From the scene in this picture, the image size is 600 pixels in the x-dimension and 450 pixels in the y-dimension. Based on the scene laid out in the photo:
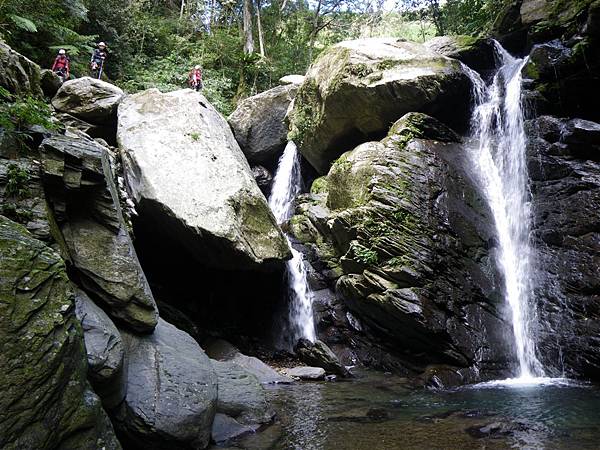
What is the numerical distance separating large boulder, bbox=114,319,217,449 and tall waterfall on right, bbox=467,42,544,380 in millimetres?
7525

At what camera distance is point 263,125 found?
58.5 feet

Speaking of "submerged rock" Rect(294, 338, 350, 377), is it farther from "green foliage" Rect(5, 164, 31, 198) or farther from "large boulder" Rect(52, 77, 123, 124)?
"large boulder" Rect(52, 77, 123, 124)

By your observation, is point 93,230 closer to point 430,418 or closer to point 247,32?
point 430,418

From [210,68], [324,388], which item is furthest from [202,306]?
[210,68]

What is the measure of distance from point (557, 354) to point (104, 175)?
9802 mm

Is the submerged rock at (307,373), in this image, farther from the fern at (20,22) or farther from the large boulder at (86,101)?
the fern at (20,22)

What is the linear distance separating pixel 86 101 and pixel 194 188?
16.4 ft

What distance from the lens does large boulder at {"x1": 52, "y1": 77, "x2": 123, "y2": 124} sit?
12.7 metres

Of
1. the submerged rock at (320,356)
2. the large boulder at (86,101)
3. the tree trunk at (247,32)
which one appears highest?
the tree trunk at (247,32)

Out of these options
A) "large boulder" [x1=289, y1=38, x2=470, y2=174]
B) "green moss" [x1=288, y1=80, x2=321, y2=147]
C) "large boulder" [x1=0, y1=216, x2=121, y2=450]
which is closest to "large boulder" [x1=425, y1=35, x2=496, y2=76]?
"large boulder" [x1=289, y1=38, x2=470, y2=174]

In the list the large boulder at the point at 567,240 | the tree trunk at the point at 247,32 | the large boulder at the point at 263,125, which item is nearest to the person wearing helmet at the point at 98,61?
the large boulder at the point at 263,125

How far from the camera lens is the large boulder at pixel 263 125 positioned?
1766 cm

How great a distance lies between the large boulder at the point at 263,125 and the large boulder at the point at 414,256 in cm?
570

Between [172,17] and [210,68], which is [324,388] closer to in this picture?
Result: [210,68]
